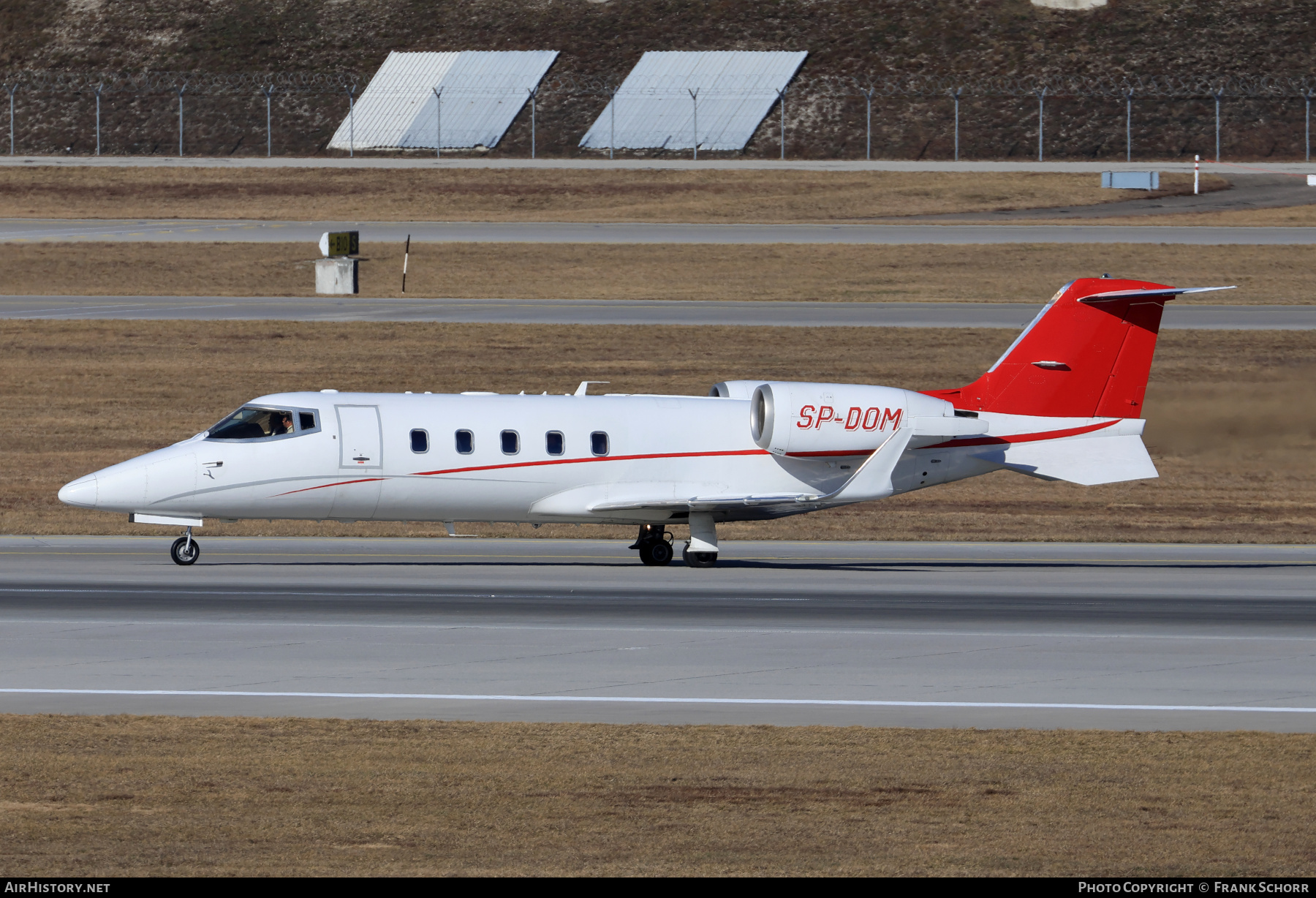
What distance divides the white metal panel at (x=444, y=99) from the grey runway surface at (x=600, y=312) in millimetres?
37073

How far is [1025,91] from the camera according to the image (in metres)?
93.8

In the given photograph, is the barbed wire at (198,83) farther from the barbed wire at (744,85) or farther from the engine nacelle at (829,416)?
the engine nacelle at (829,416)

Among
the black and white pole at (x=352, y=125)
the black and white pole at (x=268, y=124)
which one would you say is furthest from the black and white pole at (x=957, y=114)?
the black and white pole at (x=268, y=124)

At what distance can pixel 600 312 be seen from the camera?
55.8 m

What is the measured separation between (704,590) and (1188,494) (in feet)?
60.5

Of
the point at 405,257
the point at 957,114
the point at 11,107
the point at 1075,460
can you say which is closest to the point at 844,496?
the point at 1075,460

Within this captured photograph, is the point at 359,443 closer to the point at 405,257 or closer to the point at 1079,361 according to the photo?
the point at 1079,361

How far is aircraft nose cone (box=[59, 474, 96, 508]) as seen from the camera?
27.9m

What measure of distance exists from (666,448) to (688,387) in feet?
57.3

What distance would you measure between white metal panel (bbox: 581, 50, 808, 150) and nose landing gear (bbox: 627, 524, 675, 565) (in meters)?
62.1

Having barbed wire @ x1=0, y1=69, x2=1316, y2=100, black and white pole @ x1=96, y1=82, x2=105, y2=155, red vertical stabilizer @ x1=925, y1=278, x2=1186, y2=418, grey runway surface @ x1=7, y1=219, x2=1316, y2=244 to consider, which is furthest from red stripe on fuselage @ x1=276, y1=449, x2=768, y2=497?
black and white pole @ x1=96, y1=82, x2=105, y2=155

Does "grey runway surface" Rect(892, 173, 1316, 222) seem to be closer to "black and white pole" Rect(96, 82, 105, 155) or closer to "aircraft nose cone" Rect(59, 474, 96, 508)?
"black and white pole" Rect(96, 82, 105, 155)

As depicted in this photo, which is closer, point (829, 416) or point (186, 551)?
point (186, 551)
